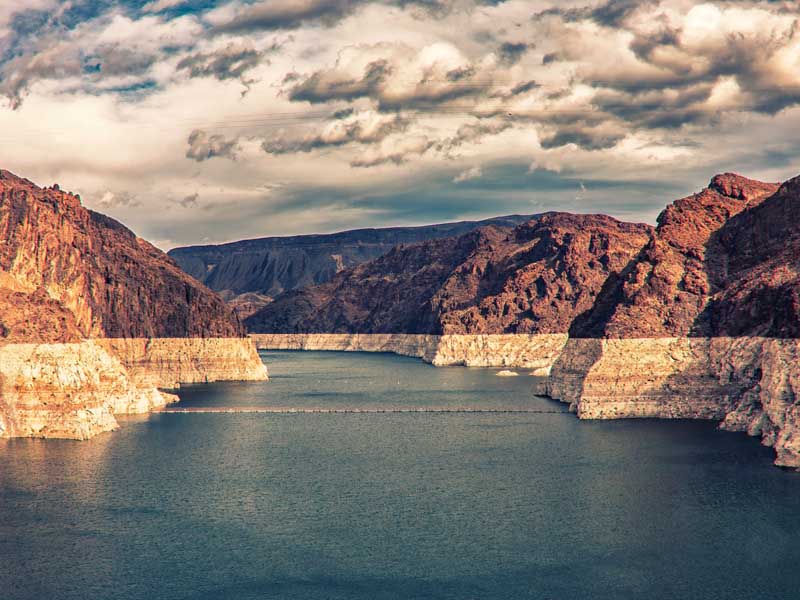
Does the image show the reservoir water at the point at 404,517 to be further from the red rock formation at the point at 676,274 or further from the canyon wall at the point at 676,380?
the red rock formation at the point at 676,274

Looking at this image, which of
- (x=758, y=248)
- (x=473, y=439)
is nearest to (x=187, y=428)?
(x=473, y=439)

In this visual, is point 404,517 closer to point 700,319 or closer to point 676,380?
point 676,380

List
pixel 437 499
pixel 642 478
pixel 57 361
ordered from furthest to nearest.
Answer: pixel 57 361 < pixel 642 478 < pixel 437 499

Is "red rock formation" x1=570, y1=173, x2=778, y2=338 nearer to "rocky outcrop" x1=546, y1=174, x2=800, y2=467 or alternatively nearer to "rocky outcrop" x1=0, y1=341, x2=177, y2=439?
"rocky outcrop" x1=546, y1=174, x2=800, y2=467

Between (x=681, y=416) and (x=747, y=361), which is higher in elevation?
(x=747, y=361)

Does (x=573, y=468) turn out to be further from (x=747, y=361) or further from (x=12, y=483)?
(x=12, y=483)

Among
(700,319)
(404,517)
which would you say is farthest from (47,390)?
(700,319)

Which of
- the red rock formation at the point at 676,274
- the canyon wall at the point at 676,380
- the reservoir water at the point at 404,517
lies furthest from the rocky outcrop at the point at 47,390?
the red rock formation at the point at 676,274

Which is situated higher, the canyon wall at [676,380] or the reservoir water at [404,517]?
the canyon wall at [676,380]
